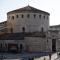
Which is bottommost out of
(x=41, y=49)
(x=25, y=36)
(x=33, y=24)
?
(x=41, y=49)

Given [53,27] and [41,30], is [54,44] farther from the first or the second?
[53,27]

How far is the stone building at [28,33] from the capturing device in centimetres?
3020

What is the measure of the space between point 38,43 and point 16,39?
143 inches

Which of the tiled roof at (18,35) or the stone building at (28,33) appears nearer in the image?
the stone building at (28,33)

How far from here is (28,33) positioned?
107ft

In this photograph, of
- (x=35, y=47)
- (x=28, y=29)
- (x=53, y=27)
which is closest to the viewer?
(x=35, y=47)

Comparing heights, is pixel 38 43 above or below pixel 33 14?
below

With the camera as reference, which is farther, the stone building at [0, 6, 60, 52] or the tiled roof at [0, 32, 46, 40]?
the tiled roof at [0, 32, 46, 40]

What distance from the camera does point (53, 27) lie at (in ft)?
163

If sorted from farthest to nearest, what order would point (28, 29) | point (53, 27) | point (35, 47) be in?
1. point (53, 27)
2. point (28, 29)
3. point (35, 47)

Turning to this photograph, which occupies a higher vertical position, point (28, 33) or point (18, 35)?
point (28, 33)

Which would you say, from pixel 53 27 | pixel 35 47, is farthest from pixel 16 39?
pixel 53 27

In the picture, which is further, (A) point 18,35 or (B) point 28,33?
(B) point 28,33

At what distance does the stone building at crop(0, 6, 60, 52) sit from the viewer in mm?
30203
